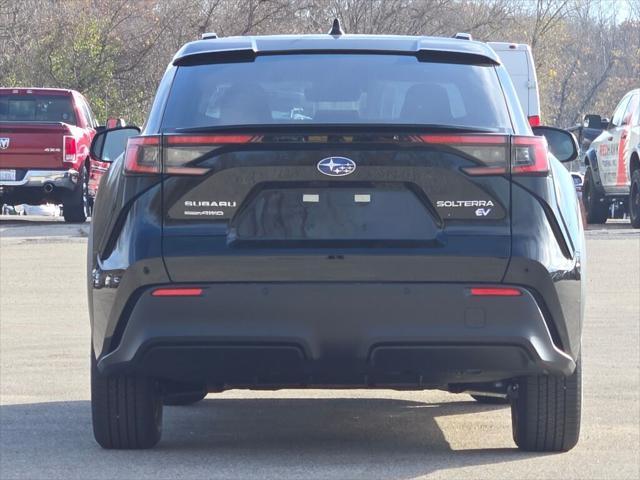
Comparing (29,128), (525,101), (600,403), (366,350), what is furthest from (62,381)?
(525,101)

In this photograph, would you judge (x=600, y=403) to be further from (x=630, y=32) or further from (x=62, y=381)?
(x=630, y=32)

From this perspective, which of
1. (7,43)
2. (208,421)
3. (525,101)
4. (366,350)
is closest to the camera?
(366,350)

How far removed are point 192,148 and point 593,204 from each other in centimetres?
1877

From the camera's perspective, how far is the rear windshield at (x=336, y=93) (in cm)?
576

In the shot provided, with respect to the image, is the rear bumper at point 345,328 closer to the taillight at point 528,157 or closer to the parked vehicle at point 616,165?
the taillight at point 528,157

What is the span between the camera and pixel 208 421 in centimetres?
746

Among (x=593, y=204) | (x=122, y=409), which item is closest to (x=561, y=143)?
(x=122, y=409)

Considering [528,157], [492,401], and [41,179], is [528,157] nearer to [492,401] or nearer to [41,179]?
[492,401]

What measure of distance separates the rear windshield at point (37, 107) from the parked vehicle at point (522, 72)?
653 centimetres

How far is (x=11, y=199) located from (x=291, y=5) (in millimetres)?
19302

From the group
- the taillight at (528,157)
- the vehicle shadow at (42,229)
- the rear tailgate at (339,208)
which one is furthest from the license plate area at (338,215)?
the vehicle shadow at (42,229)

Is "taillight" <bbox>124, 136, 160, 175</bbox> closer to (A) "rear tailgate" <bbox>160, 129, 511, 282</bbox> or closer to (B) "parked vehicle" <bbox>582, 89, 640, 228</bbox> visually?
(A) "rear tailgate" <bbox>160, 129, 511, 282</bbox>

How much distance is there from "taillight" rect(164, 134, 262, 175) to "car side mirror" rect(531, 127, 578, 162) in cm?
190

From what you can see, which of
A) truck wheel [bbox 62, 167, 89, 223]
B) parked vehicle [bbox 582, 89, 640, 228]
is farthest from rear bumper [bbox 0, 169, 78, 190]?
parked vehicle [bbox 582, 89, 640, 228]
